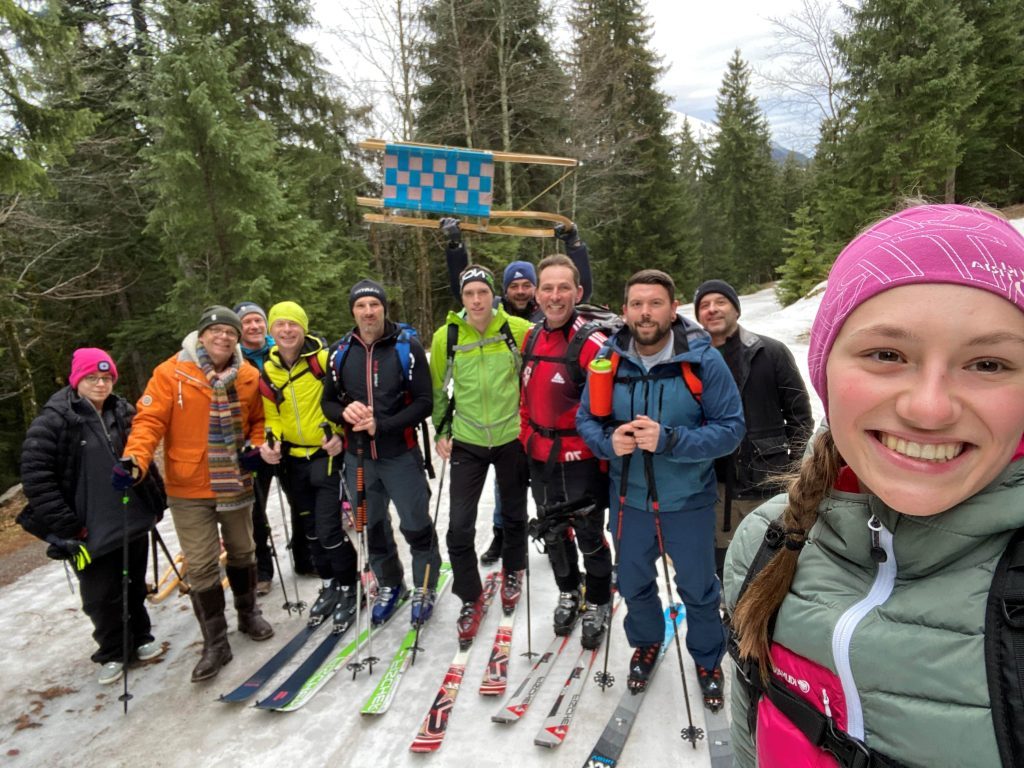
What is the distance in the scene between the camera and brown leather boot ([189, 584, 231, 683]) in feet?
13.4

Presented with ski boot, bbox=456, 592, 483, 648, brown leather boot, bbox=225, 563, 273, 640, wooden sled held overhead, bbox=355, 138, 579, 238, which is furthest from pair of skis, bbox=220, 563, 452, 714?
wooden sled held overhead, bbox=355, 138, 579, 238

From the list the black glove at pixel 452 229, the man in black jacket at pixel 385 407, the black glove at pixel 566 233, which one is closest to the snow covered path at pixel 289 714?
the man in black jacket at pixel 385 407

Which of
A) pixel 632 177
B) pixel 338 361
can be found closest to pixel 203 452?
pixel 338 361

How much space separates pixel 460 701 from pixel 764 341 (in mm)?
3207

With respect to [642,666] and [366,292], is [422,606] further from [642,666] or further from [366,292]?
[366,292]

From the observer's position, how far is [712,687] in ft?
10.8

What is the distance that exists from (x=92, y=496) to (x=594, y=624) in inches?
152

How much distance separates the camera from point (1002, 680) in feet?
2.94

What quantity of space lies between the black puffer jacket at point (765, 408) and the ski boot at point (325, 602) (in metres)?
3.57

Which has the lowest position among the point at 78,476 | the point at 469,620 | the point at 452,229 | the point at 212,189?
the point at 469,620

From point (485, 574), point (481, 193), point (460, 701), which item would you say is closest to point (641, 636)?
point (460, 701)

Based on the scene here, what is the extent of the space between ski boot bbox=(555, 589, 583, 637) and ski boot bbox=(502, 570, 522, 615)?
0.36m

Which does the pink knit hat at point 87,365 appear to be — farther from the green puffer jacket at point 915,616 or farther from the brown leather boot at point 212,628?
the green puffer jacket at point 915,616

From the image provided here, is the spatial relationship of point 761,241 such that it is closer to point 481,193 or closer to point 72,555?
point 481,193
